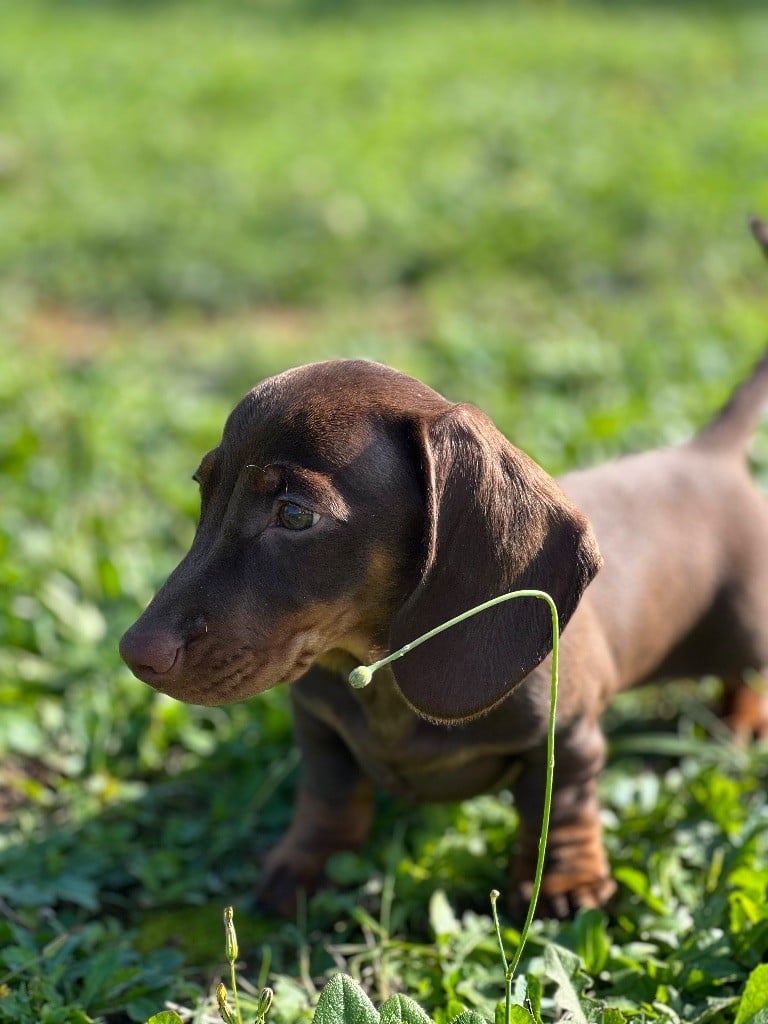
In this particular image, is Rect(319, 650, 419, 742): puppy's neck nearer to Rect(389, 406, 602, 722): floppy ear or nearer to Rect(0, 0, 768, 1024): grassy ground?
Rect(389, 406, 602, 722): floppy ear

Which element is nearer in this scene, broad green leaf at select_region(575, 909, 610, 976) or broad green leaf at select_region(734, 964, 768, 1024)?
broad green leaf at select_region(734, 964, 768, 1024)

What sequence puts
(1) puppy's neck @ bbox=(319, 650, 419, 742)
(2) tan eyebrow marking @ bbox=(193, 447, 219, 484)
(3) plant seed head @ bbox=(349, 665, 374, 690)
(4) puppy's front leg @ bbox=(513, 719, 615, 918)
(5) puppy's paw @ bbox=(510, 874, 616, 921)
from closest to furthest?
(3) plant seed head @ bbox=(349, 665, 374, 690)
(2) tan eyebrow marking @ bbox=(193, 447, 219, 484)
(1) puppy's neck @ bbox=(319, 650, 419, 742)
(4) puppy's front leg @ bbox=(513, 719, 615, 918)
(5) puppy's paw @ bbox=(510, 874, 616, 921)

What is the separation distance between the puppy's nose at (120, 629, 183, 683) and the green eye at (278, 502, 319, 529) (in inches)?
12.2

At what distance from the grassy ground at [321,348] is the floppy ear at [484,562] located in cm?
69

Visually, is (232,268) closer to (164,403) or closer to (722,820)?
(164,403)

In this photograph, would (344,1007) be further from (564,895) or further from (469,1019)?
(564,895)

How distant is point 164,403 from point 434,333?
1506mm

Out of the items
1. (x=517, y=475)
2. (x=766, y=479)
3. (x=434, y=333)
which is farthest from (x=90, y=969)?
(x=434, y=333)

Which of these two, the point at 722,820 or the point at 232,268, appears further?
the point at 232,268

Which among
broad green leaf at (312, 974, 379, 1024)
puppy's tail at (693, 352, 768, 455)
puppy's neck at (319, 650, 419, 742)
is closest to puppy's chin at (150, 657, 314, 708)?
puppy's neck at (319, 650, 419, 742)

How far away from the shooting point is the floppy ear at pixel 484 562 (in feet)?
8.04

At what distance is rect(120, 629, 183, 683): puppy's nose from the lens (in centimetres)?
243

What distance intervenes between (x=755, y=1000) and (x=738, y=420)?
5.76 feet

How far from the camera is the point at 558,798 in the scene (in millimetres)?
3010
